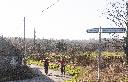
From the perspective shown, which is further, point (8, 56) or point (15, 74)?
point (8, 56)

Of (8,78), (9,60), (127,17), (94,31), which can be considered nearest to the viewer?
(94,31)

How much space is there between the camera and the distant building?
102ft

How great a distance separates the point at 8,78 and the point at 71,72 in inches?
276

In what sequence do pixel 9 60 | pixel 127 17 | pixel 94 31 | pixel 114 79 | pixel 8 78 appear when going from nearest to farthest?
pixel 94 31 → pixel 114 79 → pixel 8 78 → pixel 127 17 → pixel 9 60

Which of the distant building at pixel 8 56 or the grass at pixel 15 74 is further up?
the distant building at pixel 8 56

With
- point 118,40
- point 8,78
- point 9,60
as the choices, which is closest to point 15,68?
point 9,60

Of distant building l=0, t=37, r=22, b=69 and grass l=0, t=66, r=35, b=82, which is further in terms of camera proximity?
distant building l=0, t=37, r=22, b=69

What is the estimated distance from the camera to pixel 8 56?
31.8 m

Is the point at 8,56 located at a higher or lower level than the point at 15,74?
higher

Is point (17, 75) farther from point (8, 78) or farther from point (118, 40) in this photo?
point (118, 40)

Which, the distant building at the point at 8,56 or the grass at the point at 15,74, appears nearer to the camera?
the grass at the point at 15,74

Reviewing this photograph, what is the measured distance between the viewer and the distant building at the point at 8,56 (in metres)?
31.1

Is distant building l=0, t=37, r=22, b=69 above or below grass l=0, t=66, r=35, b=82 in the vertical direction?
above

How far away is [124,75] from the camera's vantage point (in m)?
22.4
